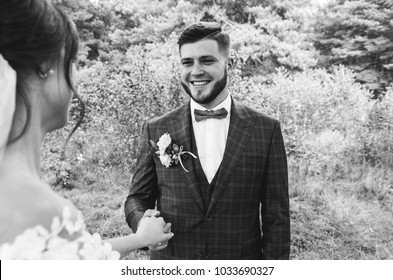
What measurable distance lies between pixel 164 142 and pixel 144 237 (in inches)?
22.8

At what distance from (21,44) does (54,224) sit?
45 centimetres

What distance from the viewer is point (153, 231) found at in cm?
184

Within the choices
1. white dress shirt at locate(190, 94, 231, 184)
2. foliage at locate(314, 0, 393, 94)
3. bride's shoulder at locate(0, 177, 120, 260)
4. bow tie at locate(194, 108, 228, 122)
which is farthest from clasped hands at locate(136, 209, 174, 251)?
foliage at locate(314, 0, 393, 94)

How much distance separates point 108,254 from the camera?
4.04 ft

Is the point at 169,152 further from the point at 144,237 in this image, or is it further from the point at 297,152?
the point at 297,152

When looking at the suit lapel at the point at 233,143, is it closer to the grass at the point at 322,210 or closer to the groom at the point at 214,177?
the groom at the point at 214,177

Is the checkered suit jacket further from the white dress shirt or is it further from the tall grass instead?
the tall grass

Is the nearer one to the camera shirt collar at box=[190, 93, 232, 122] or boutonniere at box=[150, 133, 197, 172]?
boutonniere at box=[150, 133, 197, 172]

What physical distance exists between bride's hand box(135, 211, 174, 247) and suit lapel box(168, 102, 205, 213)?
0.22m

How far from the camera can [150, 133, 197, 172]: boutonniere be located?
2.11 metres

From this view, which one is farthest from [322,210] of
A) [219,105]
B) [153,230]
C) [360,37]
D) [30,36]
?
[360,37]

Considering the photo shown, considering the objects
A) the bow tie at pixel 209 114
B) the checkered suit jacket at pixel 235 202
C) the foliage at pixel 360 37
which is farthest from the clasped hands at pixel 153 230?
the foliage at pixel 360 37

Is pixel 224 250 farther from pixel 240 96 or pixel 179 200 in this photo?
pixel 240 96
